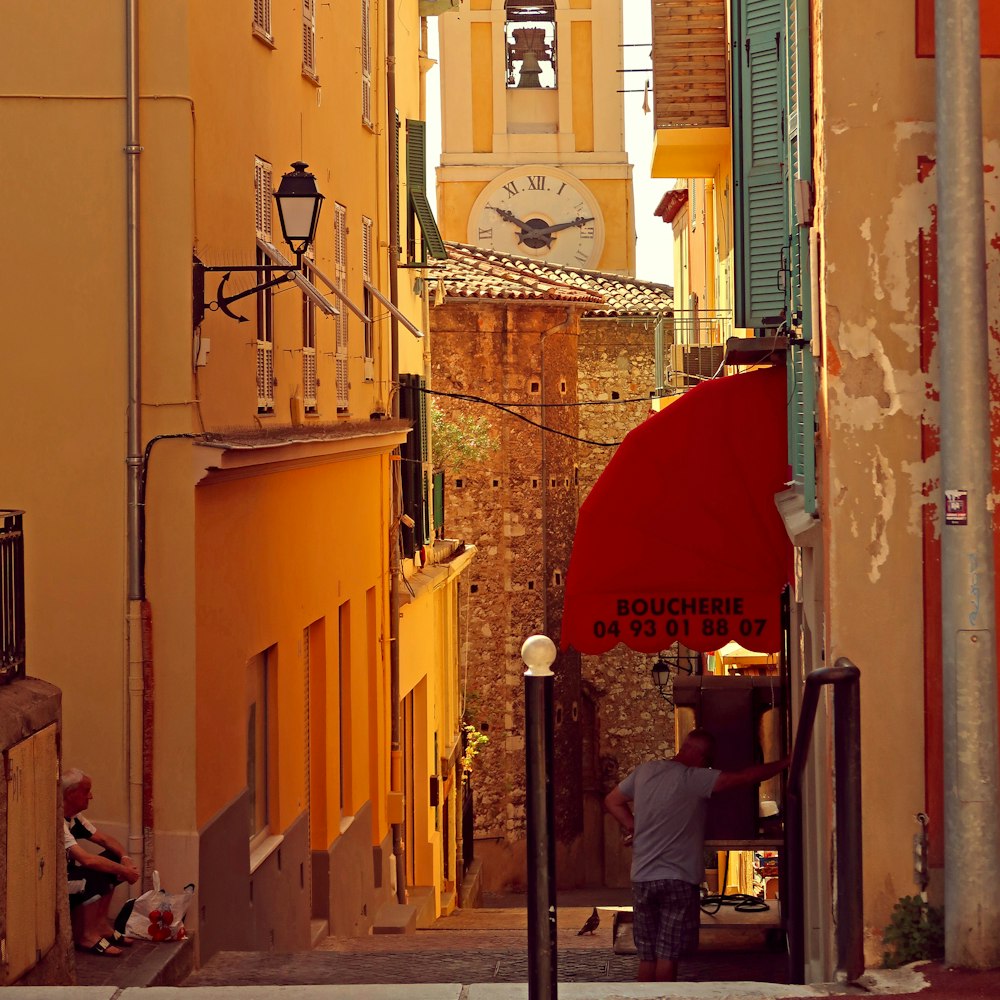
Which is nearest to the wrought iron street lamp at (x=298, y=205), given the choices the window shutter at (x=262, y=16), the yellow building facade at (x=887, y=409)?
the window shutter at (x=262, y=16)

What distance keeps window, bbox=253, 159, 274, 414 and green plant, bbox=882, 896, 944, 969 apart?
7.86m

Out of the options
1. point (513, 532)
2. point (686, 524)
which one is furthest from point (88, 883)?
point (513, 532)

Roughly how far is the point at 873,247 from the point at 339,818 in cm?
1130

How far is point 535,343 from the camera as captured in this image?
32906 millimetres

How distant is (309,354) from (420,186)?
7.77m

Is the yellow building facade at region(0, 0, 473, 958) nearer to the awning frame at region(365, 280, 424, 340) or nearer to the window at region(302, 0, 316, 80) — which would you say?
the window at region(302, 0, 316, 80)

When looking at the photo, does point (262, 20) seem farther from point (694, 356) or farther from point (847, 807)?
point (847, 807)

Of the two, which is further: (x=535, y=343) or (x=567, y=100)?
(x=567, y=100)

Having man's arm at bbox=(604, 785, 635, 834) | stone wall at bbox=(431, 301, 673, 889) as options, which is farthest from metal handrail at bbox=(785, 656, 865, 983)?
stone wall at bbox=(431, 301, 673, 889)

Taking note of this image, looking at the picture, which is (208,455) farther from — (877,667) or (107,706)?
(877,667)

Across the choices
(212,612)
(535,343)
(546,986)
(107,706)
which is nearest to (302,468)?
(212,612)

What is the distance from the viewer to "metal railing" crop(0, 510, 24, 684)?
866 centimetres

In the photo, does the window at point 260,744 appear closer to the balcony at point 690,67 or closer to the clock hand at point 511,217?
the balcony at point 690,67

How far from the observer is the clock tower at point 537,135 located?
39.2 metres
